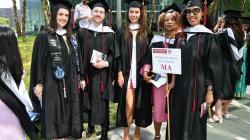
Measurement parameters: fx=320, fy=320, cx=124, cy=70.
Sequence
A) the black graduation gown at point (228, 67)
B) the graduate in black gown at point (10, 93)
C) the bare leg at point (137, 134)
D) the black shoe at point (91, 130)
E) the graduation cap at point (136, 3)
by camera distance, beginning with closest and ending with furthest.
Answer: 1. the graduate in black gown at point (10, 93)
2. the graduation cap at point (136, 3)
3. the bare leg at point (137, 134)
4. the black shoe at point (91, 130)
5. the black graduation gown at point (228, 67)

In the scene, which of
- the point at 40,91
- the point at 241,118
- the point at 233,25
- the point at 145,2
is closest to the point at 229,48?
the point at 233,25

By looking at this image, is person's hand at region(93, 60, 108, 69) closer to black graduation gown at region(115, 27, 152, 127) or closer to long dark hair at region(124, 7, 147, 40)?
black graduation gown at region(115, 27, 152, 127)

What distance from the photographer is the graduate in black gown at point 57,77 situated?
429 cm

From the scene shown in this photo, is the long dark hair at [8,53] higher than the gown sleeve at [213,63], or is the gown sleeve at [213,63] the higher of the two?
the long dark hair at [8,53]

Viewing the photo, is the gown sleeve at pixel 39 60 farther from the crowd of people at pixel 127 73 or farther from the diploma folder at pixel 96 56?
the diploma folder at pixel 96 56

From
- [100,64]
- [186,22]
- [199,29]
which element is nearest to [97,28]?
[100,64]

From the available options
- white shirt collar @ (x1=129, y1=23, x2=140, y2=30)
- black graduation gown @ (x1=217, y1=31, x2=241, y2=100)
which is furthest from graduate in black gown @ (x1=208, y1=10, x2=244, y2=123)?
white shirt collar @ (x1=129, y1=23, x2=140, y2=30)

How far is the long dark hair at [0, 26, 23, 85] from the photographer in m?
2.36

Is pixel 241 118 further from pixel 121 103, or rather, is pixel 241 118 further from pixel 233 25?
pixel 121 103

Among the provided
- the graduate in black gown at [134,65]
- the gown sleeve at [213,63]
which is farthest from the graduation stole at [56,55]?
the gown sleeve at [213,63]

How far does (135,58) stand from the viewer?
4684mm

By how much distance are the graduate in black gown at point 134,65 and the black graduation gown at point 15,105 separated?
233cm

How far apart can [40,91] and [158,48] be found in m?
1.70

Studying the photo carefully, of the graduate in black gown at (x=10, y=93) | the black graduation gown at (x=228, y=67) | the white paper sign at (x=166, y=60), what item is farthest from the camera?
the black graduation gown at (x=228, y=67)
